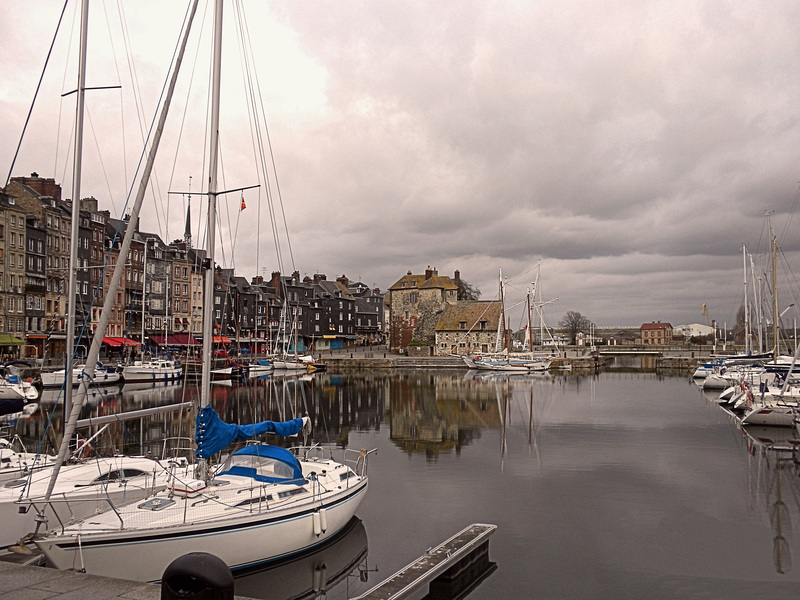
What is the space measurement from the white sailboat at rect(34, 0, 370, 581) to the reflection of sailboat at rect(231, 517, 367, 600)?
0.27 meters

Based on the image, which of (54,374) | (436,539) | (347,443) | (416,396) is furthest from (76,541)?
(54,374)

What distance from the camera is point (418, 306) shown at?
108m

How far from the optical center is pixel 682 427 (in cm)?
3350

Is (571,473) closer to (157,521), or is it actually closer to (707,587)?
(707,587)

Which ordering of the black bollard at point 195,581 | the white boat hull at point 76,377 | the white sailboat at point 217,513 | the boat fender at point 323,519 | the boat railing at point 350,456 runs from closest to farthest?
the black bollard at point 195,581
the white sailboat at point 217,513
the boat fender at point 323,519
the boat railing at point 350,456
the white boat hull at point 76,377

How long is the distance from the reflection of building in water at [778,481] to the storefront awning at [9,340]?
56.9m

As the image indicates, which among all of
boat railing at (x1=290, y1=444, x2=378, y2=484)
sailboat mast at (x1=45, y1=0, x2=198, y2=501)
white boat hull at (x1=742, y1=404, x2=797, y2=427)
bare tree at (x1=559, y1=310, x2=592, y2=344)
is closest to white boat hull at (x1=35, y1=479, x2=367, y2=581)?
sailboat mast at (x1=45, y1=0, x2=198, y2=501)

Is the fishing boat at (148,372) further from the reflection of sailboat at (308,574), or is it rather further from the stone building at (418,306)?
the stone building at (418,306)

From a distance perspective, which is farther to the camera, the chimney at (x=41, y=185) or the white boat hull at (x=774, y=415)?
the chimney at (x=41, y=185)

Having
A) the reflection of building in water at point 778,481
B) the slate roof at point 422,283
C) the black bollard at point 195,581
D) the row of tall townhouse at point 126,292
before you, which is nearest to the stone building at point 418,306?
the slate roof at point 422,283

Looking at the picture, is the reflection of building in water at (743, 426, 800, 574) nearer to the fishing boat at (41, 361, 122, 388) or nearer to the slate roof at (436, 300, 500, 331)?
the fishing boat at (41, 361, 122, 388)

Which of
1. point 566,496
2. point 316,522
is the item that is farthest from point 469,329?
point 316,522

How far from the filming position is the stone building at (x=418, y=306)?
106062mm

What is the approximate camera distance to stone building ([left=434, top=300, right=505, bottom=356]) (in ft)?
325
